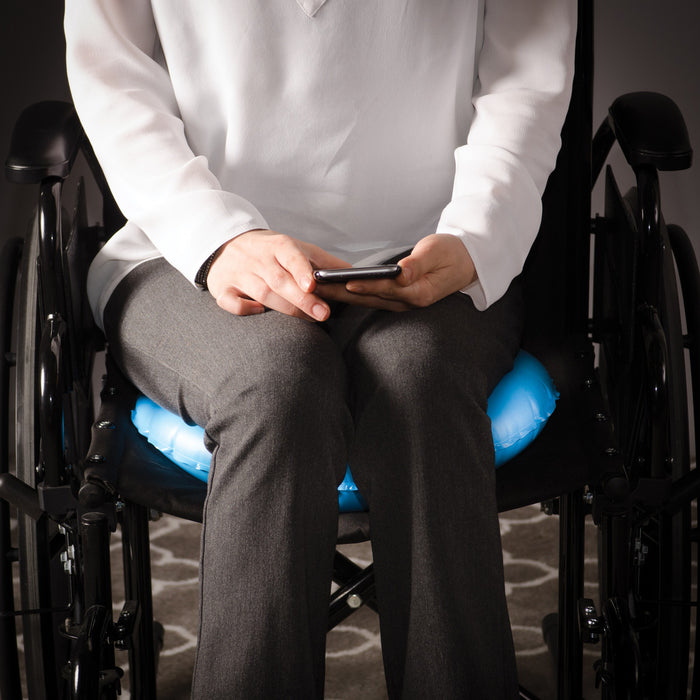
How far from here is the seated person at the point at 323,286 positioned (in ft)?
2.70

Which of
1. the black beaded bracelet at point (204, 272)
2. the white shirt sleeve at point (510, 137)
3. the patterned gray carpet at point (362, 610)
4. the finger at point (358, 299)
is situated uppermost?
the white shirt sleeve at point (510, 137)

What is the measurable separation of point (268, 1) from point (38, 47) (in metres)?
1.21

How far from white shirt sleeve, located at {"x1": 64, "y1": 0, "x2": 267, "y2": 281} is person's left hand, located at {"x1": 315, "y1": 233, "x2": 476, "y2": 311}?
0.14 m

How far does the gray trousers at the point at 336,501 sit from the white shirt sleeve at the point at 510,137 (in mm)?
123

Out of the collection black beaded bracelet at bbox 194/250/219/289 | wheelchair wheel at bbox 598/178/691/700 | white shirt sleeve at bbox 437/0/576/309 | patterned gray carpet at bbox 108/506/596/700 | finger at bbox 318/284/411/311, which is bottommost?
patterned gray carpet at bbox 108/506/596/700

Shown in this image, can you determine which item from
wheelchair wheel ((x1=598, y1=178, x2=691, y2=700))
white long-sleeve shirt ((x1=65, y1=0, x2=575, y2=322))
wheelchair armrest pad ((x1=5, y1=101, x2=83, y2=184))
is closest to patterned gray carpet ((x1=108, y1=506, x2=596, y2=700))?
wheelchair wheel ((x1=598, y1=178, x2=691, y2=700))

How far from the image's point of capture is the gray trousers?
0.81 meters

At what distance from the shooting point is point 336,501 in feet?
2.80

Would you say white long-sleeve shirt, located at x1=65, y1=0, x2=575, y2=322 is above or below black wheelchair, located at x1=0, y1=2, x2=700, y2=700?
above

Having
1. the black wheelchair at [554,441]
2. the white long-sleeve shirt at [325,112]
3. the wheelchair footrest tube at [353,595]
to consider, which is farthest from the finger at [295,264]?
the wheelchair footrest tube at [353,595]

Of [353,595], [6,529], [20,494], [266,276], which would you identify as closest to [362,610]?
[353,595]

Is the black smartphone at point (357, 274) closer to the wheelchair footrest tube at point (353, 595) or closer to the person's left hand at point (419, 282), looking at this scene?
the person's left hand at point (419, 282)

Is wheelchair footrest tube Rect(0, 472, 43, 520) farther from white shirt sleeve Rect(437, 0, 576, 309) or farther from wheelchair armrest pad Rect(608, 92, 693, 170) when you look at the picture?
wheelchair armrest pad Rect(608, 92, 693, 170)

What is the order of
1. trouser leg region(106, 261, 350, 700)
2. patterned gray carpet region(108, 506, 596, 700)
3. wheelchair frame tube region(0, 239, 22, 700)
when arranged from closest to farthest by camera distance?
trouser leg region(106, 261, 350, 700)
wheelchair frame tube region(0, 239, 22, 700)
patterned gray carpet region(108, 506, 596, 700)
